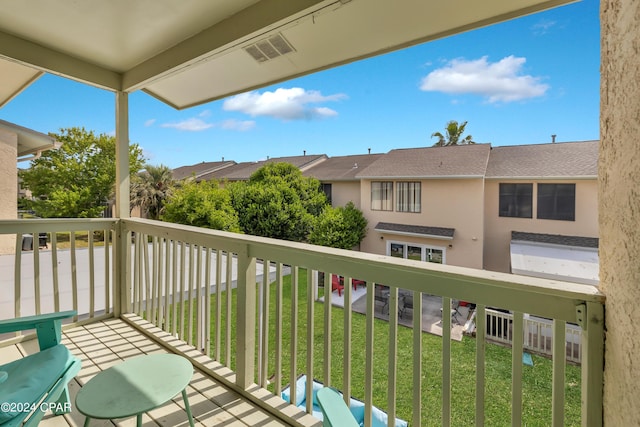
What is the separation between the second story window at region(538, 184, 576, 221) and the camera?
29.5 feet

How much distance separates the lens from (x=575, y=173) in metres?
8.35

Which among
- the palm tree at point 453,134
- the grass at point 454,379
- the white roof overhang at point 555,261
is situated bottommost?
the grass at point 454,379

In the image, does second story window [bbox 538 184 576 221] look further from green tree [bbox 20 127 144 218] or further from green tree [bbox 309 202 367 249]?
green tree [bbox 20 127 144 218]

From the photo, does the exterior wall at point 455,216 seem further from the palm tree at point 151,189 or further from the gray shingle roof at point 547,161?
the palm tree at point 151,189

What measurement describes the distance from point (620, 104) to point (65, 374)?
2208mm

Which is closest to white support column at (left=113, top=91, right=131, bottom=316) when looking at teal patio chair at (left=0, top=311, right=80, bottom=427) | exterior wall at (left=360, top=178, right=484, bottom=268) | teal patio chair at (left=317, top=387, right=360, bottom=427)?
teal patio chair at (left=0, top=311, right=80, bottom=427)

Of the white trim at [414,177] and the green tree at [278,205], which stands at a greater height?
the white trim at [414,177]

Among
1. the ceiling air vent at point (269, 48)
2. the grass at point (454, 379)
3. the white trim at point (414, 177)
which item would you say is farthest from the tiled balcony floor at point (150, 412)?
the white trim at point (414, 177)

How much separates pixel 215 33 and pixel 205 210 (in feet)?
41.3

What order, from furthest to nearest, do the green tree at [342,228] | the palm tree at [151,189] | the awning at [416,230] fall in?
the palm tree at [151,189] < the green tree at [342,228] < the awning at [416,230]

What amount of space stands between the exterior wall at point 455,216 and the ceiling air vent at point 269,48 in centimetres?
1019

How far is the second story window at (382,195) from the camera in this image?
42.1ft

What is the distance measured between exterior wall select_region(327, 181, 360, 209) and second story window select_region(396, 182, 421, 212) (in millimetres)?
2008

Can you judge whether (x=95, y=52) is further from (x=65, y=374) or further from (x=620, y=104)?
(x=620, y=104)
